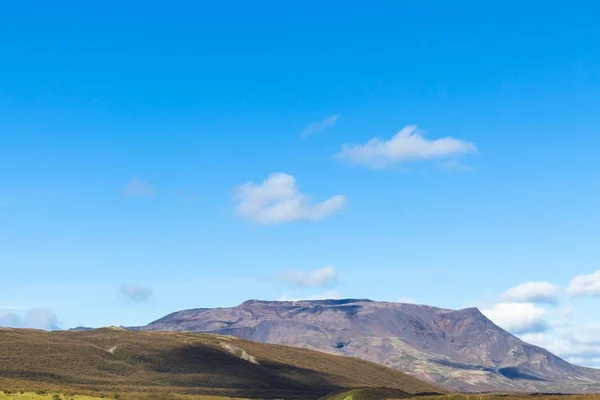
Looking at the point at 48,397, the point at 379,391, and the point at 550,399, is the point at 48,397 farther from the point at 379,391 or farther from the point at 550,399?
the point at 550,399

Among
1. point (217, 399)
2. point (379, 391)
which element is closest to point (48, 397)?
point (379, 391)

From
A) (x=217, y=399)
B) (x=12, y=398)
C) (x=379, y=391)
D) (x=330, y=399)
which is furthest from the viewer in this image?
(x=217, y=399)

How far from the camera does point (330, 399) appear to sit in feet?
406

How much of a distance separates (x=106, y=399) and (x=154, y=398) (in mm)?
25453

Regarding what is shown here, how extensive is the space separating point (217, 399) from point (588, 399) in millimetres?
93968

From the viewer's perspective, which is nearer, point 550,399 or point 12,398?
point 12,398

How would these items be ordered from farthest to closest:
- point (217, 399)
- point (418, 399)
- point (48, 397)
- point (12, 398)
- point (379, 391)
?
point (217, 399) < point (379, 391) < point (418, 399) < point (48, 397) < point (12, 398)

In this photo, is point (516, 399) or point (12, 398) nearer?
point (12, 398)

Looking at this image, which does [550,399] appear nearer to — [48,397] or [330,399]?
[330,399]

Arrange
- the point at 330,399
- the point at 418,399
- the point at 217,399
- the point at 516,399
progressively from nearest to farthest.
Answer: the point at 516,399, the point at 418,399, the point at 330,399, the point at 217,399

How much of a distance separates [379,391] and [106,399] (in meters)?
42.6

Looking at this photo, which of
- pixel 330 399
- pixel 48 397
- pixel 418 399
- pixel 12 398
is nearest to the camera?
pixel 12 398

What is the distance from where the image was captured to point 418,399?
338ft

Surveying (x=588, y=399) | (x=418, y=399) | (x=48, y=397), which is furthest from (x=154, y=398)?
(x=588, y=399)
